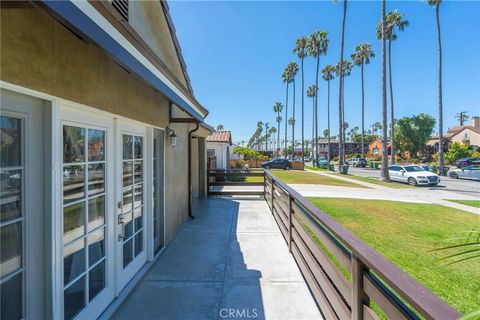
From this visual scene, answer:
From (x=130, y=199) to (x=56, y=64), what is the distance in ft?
6.42

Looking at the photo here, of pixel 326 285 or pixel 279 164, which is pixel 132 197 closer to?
pixel 326 285

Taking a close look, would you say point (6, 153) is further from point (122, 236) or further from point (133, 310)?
point (133, 310)

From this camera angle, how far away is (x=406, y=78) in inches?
1139

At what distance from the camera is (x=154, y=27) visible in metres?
4.94

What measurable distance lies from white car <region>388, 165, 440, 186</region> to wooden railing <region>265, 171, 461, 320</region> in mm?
17058

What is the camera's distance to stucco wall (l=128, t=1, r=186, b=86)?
4.11m

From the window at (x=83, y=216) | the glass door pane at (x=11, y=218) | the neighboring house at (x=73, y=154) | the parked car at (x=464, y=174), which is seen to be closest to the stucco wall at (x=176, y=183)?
the neighboring house at (x=73, y=154)

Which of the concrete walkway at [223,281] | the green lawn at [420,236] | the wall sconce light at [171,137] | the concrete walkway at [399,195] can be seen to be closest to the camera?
the concrete walkway at [223,281]

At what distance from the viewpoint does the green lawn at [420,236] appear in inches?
131

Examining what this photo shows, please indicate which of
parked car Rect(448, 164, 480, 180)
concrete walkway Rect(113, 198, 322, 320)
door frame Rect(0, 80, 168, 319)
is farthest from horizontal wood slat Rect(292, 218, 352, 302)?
parked car Rect(448, 164, 480, 180)

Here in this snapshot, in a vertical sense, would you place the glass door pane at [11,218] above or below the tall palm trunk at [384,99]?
below

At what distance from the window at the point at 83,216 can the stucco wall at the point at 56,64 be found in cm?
37

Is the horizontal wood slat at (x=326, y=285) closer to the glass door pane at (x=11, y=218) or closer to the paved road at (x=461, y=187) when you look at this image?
the glass door pane at (x=11, y=218)

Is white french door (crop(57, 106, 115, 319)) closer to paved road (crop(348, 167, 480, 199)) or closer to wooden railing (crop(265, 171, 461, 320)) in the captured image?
wooden railing (crop(265, 171, 461, 320))
